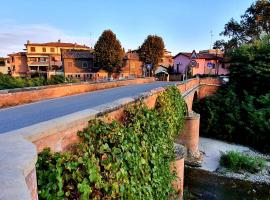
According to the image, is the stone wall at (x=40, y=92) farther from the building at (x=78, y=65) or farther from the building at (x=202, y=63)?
the building at (x=202, y=63)

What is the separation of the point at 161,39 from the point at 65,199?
172ft

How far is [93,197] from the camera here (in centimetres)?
408

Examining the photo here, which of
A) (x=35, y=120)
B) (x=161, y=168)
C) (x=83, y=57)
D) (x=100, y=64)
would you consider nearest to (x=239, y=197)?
(x=161, y=168)

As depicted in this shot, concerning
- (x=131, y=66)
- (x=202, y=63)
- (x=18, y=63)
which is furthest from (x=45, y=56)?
(x=202, y=63)

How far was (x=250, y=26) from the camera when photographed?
43875 millimetres

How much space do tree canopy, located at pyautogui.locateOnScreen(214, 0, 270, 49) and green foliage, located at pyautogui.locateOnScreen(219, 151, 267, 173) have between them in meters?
26.1

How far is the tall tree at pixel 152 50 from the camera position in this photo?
173 ft

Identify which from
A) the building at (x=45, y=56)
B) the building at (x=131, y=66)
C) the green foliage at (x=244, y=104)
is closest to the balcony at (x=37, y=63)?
the building at (x=45, y=56)

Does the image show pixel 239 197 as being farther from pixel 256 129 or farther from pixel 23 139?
pixel 23 139

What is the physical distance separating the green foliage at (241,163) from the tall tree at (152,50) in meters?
34.4

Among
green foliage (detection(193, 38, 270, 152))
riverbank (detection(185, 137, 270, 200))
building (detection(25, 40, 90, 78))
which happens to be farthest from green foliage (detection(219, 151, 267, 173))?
building (detection(25, 40, 90, 78))

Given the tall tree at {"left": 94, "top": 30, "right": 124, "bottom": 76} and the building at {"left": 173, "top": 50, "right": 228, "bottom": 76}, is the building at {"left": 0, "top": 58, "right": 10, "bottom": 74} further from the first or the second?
the building at {"left": 173, "top": 50, "right": 228, "bottom": 76}

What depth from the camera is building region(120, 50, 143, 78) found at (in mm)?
53031

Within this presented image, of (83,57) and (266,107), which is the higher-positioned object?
(83,57)
